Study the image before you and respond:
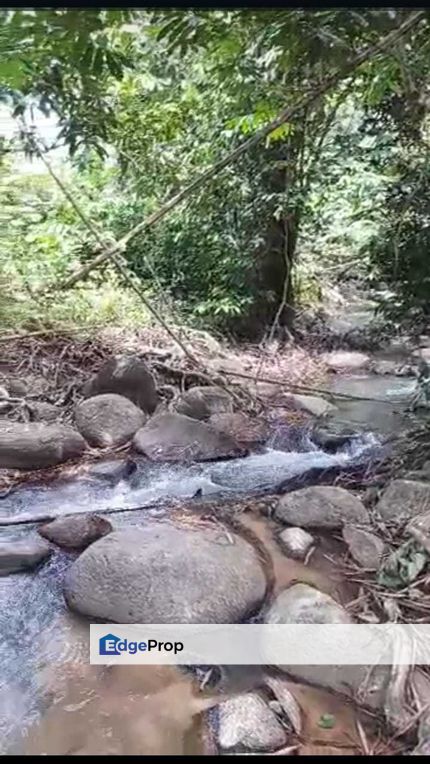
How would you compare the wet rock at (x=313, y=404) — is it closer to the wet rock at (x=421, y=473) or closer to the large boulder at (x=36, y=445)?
the wet rock at (x=421, y=473)

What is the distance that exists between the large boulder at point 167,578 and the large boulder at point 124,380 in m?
0.52

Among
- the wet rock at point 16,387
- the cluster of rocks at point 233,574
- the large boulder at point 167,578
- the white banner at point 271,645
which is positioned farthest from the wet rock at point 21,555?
the wet rock at point 16,387

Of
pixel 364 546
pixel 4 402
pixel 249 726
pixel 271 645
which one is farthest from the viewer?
pixel 4 402

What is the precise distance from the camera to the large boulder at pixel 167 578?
1168 millimetres

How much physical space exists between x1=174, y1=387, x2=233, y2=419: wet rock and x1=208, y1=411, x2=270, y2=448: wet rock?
0.07ft

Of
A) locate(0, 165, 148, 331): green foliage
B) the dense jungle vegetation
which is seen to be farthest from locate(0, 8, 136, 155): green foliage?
locate(0, 165, 148, 331): green foliage

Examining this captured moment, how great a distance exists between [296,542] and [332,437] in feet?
A: 1.33

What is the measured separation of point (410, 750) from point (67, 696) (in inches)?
21.0

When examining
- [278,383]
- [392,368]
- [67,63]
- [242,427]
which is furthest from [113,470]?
[67,63]

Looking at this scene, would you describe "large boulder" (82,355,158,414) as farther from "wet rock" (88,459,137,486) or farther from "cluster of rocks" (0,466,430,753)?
"cluster of rocks" (0,466,430,753)

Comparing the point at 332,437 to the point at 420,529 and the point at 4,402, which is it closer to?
the point at 420,529

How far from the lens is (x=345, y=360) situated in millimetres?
1874

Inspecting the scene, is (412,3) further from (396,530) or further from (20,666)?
(20,666)

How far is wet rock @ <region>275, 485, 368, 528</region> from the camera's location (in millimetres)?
1427
